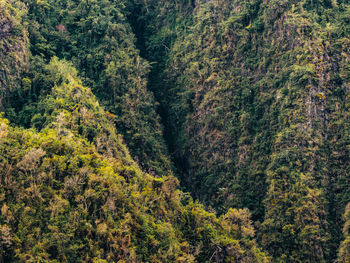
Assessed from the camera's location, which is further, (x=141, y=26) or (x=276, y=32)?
(x=141, y=26)

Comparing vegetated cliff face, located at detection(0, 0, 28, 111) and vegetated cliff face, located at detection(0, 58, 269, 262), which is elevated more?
vegetated cliff face, located at detection(0, 0, 28, 111)

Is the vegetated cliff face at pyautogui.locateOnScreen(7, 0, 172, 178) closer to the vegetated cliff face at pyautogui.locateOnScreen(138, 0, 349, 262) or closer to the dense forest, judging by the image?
the dense forest

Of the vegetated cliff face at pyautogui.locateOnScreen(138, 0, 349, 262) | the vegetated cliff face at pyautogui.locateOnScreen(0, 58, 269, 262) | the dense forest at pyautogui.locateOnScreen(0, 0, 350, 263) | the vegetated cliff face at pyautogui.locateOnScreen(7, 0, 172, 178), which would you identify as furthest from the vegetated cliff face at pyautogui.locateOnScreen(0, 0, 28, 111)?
the vegetated cliff face at pyautogui.locateOnScreen(138, 0, 349, 262)

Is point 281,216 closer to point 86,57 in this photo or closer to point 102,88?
point 102,88

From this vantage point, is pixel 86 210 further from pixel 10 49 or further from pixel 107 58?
pixel 107 58

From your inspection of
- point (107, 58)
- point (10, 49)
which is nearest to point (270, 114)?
point (107, 58)

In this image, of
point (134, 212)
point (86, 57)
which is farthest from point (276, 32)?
point (134, 212)
